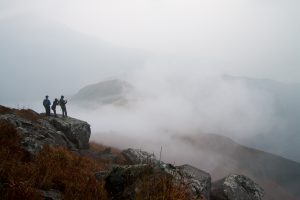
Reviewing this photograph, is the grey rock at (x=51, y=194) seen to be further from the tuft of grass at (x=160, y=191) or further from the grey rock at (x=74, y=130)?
the grey rock at (x=74, y=130)

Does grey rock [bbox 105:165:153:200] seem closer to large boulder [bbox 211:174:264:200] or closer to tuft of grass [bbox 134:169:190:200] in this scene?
tuft of grass [bbox 134:169:190:200]

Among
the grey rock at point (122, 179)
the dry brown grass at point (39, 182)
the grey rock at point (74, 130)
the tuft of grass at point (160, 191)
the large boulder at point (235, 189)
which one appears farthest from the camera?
the grey rock at point (74, 130)

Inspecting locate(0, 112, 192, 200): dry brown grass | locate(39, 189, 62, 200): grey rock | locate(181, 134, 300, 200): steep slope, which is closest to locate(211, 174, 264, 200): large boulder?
locate(0, 112, 192, 200): dry brown grass

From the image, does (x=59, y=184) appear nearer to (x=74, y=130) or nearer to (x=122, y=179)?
(x=122, y=179)

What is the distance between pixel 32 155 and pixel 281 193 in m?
151

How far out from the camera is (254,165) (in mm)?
167375

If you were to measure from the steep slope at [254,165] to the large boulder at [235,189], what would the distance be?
111546 millimetres

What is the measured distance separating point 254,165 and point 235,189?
153m

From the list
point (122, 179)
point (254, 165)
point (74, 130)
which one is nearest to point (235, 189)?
point (122, 179)

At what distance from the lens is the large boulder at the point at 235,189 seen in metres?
22.9

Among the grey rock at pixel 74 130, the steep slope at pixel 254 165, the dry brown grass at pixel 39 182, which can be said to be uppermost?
the grey rock at pixel 74 130

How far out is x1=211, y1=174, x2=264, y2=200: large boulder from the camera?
900 inches

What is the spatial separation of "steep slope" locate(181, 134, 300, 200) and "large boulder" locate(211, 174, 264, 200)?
112 m

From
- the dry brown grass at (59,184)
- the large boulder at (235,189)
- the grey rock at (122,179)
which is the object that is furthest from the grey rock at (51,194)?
the large boulder at (235,189)
